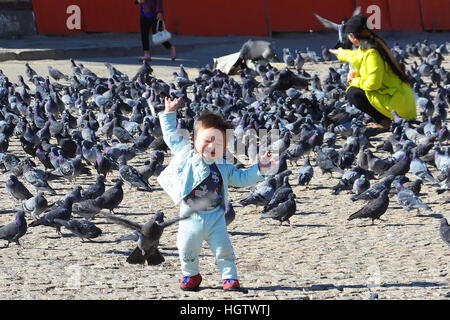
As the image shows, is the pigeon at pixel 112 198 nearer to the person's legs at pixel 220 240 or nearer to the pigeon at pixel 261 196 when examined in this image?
the pigeon at pixel 261 196

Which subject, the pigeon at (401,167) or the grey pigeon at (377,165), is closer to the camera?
the pigeon at (401,167)

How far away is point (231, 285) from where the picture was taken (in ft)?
22.3

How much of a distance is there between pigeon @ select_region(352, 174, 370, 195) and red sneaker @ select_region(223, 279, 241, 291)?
3.70 metres

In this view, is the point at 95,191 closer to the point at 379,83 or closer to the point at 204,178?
the point at 204,178

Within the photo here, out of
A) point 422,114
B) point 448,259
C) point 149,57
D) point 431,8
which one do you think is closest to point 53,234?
point 448,259

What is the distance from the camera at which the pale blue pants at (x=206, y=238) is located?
6566 millimetres

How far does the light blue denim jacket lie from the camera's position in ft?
21.4

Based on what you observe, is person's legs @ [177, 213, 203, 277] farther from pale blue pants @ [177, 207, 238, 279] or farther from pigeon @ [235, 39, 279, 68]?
pigeon @ [235, 39, 279, 68]

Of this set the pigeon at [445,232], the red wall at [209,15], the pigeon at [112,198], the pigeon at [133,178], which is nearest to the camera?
the pigeon at [445,232]

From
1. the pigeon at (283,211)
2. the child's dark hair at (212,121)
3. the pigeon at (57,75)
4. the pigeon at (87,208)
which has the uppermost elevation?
the child's dark hair at (212,121)

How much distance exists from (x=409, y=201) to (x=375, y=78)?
356 centimetres

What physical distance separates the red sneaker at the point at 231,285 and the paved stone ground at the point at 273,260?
6 cm

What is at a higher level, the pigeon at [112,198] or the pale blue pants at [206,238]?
the pale blue pants at [206,238]

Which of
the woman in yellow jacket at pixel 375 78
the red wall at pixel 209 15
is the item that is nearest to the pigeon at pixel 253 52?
the red wall at pixel 209 15
